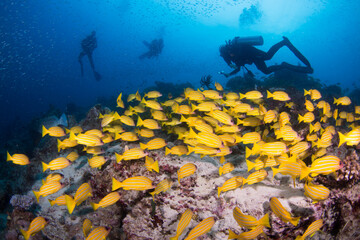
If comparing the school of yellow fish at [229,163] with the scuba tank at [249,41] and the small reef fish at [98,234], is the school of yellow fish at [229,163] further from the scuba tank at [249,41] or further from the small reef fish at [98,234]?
the scuba tank at [249,41]

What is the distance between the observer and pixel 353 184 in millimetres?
2932

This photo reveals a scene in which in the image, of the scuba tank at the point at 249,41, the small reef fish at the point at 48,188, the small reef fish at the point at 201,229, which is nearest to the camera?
the small reef fish at the point at 201,229

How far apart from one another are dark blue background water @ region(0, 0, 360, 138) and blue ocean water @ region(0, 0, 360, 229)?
621mm

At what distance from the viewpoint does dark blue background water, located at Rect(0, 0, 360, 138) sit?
339 feet

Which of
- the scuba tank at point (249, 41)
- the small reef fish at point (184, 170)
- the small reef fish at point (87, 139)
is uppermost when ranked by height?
the scuba tank at point (249, 41)

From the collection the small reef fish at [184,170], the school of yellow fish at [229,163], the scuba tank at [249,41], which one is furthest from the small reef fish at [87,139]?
the scuba tank at [249,41]

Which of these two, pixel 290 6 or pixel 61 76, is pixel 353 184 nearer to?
pixel 290 6

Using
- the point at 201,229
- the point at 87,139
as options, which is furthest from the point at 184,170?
the point at 87,139

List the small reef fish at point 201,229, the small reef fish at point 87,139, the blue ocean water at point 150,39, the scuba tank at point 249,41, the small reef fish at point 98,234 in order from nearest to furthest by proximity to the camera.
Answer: the small reef fish at point 201,229 < the small reef fish at point 98,234 < the small reef fish at point 87,139 < the scuba tank at point 249,41 < the blue ocean water at point 150,39

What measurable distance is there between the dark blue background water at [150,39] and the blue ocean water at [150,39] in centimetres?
62

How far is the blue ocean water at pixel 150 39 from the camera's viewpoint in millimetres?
102762

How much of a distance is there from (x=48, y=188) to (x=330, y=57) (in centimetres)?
22684

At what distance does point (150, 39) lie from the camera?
505ft

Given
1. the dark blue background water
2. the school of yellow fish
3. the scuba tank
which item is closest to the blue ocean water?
the dark blue background water
